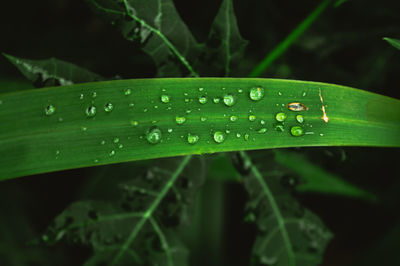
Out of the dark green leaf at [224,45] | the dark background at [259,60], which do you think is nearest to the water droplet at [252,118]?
the dark green leaf at [224,45]

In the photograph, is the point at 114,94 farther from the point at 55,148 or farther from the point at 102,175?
the point at 102,175

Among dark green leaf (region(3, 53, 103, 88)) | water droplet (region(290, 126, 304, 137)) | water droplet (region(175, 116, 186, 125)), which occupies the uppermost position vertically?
dark green leaf (region(3, 53, 103, 88))

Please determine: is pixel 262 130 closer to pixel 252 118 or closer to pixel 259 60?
pixel 252 118

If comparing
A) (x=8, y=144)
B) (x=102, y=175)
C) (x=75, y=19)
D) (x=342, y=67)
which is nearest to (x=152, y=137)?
(x=8, y=144)

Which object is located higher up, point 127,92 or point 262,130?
point 127,92

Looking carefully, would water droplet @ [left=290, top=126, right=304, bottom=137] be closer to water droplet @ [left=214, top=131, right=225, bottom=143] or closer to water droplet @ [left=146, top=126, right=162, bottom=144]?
water droplet @ [left=214, top=131, right=225, bottom=143]

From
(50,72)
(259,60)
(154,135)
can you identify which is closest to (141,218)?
(154,135)

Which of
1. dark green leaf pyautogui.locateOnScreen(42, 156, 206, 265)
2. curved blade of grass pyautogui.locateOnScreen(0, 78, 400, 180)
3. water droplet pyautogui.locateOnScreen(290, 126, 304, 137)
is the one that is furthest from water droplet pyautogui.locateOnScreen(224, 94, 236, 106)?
dark green leaf pyautogui.locateOnScreen(42, 156, 206, 265)

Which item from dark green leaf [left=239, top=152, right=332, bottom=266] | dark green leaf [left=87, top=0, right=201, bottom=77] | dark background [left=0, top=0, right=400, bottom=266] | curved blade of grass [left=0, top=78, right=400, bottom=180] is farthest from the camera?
dark background [left=0, top=0, right=400, bottom=266]
